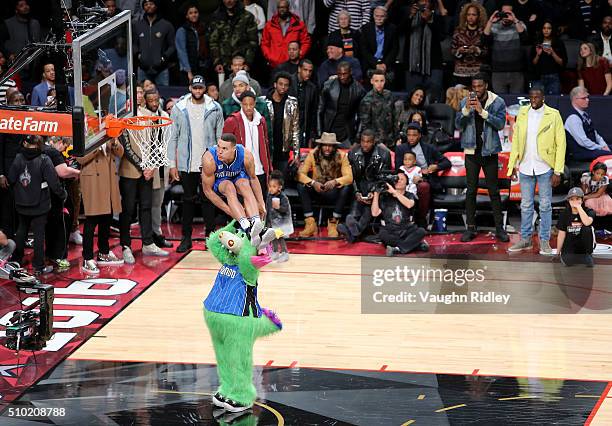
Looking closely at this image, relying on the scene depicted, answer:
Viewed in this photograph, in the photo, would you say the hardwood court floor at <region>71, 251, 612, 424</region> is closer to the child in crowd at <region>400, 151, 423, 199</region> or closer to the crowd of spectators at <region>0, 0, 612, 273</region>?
the crowd of spectators at <region>0, 0, 612, 273</region>

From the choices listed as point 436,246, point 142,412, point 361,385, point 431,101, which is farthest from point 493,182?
point 142,412

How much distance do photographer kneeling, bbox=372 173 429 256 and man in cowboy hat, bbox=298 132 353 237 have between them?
84 centimetres

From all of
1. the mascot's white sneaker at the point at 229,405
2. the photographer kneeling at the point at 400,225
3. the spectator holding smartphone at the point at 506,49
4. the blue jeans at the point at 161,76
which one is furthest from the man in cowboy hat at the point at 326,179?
the mascot's white sneaker at the point at 229,405

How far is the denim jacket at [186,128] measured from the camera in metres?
14.8

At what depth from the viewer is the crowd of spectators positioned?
48.1 feet

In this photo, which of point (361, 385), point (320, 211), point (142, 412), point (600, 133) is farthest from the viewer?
point (600, 133)

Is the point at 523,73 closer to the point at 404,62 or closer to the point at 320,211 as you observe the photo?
the point at 404,62

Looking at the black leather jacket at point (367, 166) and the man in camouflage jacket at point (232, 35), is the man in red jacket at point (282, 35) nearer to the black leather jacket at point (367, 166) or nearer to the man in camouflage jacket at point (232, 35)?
the man in camouflage jacket at point (232, 35)

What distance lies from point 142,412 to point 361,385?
2.02 metres

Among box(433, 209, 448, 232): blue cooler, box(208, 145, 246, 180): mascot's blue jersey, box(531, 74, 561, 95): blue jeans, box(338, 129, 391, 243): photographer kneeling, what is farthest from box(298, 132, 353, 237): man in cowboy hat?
box(531, 74, 561, 95): blue jeans

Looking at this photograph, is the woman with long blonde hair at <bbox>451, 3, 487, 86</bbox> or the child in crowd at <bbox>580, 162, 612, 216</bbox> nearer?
the child in crowd at <bbox>580, 162, 612, 216</bbox>

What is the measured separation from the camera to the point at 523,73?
17609mm

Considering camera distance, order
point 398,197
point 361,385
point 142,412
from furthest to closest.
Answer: point 398,197 < point 361,385 < point 142,412

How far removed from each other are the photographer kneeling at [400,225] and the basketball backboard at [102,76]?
4.22 m
